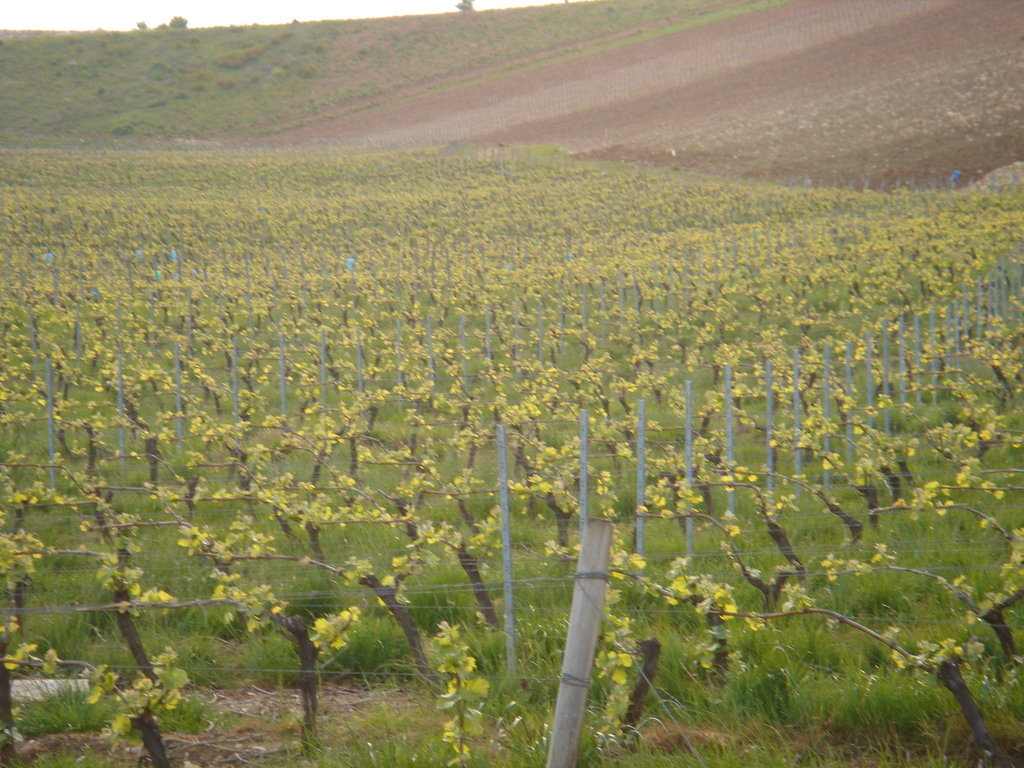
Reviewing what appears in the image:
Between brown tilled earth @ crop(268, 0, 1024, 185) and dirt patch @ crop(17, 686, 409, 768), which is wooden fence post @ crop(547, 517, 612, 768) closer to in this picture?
dirt patch @ crop(17, 686, 409, 768)

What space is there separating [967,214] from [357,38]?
180ft

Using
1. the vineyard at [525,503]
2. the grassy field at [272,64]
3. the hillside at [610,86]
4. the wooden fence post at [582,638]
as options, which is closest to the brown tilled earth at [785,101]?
the hillside at [610,86]

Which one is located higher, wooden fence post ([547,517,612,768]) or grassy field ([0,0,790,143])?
grassy field ([0,0,790,143])

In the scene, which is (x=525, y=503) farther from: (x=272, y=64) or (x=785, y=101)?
(x=272, y=64)

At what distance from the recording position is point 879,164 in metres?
37.2

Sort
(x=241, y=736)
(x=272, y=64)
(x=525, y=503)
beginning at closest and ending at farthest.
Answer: (x=241, y=736), (x=525, y=503), (x=272, y=64)

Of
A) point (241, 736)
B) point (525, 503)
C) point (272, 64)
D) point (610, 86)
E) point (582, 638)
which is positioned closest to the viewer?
point (582, 638)

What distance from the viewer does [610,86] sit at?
55.4m

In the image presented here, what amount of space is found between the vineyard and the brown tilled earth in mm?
18184

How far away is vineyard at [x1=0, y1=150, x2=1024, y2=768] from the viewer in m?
4.00

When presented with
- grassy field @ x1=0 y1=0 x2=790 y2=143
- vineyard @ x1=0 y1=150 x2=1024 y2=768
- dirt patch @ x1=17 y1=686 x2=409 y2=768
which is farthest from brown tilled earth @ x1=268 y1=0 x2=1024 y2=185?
dirt patch @ x1=17 y1=686 x2=409 y2=768

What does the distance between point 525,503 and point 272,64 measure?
200 feet

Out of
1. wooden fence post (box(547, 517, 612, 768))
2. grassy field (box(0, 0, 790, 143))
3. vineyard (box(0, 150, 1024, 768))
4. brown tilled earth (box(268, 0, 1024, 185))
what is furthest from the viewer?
grassy field (box(0, 0, 790, 143))

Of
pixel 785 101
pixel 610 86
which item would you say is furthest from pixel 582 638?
pixel 610 86
